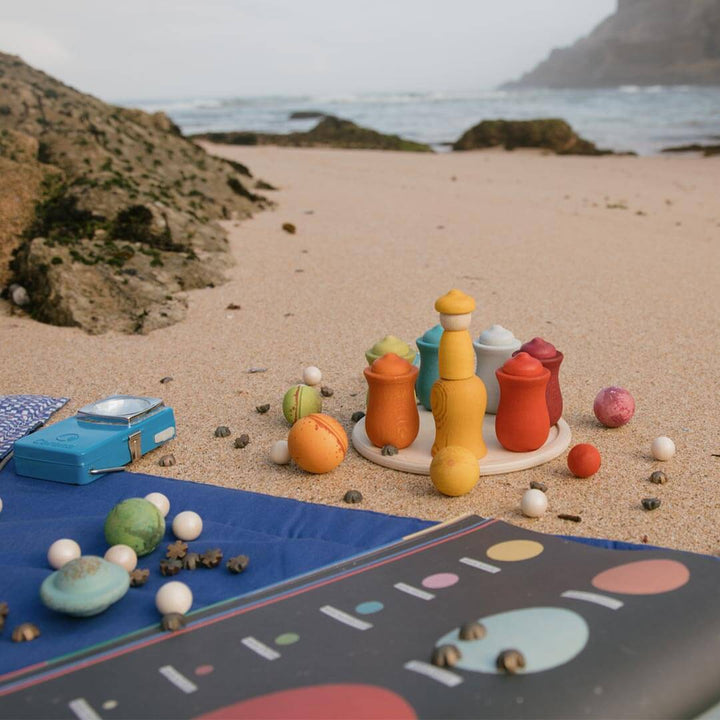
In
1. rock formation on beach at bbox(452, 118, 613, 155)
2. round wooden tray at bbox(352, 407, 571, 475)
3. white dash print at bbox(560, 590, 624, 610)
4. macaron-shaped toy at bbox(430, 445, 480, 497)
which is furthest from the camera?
rock formation on beach at bbox(452, 118, 613, 155)

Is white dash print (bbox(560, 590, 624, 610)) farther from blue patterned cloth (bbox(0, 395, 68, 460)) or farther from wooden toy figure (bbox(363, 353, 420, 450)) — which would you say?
blue patterned cloth (bbox(0, 395, 68, 460))

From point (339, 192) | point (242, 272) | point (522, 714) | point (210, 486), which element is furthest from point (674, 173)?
point (522, 714)

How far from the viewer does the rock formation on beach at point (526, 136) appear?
60.1 feet

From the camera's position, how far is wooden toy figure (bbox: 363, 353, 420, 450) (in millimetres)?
3393

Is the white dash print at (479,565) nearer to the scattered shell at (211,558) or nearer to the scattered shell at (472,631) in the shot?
the scattered shell at (472,631)

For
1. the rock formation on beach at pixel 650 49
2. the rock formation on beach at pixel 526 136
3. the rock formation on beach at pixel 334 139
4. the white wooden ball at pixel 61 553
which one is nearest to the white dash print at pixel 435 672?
the white wooden ball at pixel 61 553

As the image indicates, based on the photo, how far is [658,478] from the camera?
318 centimetres

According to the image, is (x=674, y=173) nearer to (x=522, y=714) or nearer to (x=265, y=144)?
(x=265, y=144)

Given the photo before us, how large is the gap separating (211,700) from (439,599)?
731mm

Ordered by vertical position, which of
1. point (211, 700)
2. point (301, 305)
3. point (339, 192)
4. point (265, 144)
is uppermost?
point (265, 144)

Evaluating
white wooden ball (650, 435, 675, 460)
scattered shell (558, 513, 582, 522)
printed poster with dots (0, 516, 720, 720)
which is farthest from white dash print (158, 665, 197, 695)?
white wooden ball (650, 435, 675, 460)

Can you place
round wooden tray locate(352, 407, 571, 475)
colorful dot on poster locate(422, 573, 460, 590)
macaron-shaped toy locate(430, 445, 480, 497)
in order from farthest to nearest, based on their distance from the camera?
round wooden tray locate(352, 407, 571, 475) → macaron-shaped toy locate(430, 445, 480, 497) → colorful dot on poster locate(422, 573, 460, 590)

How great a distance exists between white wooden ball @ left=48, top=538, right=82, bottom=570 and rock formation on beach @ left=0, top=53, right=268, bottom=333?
2.77 metres

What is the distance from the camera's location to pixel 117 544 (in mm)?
2750
